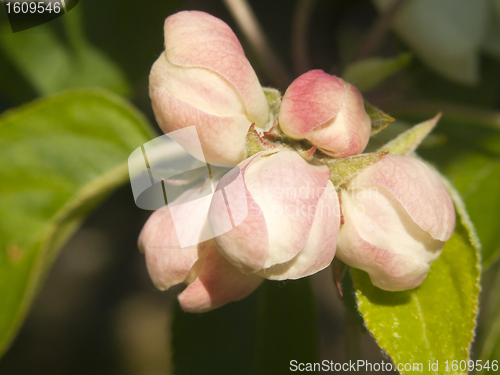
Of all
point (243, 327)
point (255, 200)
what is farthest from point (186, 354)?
point (255, 200)

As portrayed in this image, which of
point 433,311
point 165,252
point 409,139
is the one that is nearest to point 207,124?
point 165,252

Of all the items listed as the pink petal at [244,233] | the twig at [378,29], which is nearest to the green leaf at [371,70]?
the twig at [378,29]

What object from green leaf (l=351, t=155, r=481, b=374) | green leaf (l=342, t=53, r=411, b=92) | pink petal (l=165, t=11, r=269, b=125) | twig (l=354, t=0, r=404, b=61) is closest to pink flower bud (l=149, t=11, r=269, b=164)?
pink petal (l=165, t=11, r=269, b=125)

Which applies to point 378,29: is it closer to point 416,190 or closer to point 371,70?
point 371,70

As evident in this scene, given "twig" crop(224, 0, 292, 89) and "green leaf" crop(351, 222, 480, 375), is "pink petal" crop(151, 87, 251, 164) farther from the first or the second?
"twig" crop(224, 0, 292, 89)

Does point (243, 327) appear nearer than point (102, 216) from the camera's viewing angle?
Yes

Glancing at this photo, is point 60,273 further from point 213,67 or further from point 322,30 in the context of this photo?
point 213,67
